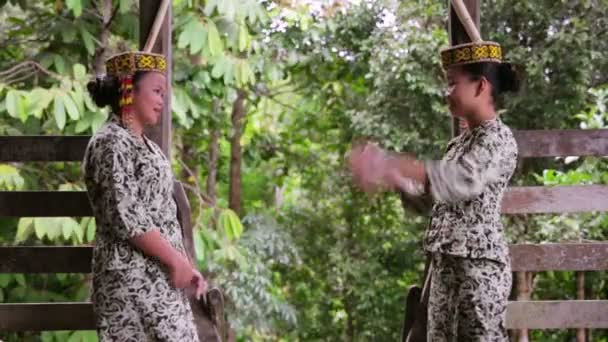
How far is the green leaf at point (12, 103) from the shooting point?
3.64m

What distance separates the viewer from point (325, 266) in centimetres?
723

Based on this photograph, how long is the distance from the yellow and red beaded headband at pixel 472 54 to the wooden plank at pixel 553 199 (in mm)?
913

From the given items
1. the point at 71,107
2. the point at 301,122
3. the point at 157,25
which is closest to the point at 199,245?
the point at 71,107

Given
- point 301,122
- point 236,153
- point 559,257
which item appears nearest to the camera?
point 559,257

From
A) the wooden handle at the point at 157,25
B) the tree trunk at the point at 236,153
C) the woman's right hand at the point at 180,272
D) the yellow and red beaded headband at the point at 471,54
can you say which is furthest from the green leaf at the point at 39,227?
the tree trunk at the point at 236,153

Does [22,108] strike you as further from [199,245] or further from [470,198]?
[470,198]

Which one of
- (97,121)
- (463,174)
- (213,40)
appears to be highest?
(213,40)

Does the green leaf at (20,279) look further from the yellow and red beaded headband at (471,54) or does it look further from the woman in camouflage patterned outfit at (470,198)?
the yellow and red beaded headband at (471,54)

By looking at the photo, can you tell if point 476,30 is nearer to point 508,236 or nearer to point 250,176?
point 508,236

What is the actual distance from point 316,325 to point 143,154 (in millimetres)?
5262

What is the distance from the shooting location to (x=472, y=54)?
2.39 metres

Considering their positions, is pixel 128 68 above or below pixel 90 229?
above

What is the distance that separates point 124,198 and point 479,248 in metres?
0.91

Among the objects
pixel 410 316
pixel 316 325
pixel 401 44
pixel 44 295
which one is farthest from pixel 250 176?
pixel 410 316
